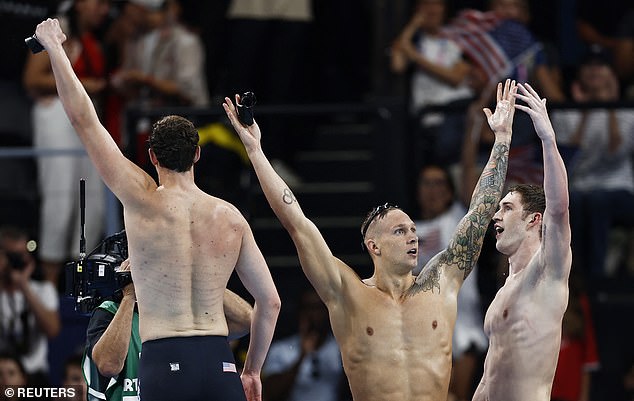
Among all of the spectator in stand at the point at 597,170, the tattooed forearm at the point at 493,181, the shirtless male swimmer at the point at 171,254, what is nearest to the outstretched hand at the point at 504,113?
the tattooed forearm at the point at 493,181

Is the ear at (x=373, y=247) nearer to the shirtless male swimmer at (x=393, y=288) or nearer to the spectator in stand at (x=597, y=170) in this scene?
the shirtless male swimmer at (x=393, y=288)

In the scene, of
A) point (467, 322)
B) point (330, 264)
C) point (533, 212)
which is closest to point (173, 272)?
point (330, 264)

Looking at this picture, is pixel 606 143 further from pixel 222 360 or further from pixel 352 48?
pixel 222 360

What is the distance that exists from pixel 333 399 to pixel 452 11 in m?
3.88

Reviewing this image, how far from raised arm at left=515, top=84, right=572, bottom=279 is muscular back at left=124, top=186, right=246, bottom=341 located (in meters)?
1.61

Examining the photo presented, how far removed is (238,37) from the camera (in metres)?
11.4

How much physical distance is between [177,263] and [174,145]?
578 mm

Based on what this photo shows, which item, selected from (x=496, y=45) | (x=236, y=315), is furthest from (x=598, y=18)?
(x=236, y=315)

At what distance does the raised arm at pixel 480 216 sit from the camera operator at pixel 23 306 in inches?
150

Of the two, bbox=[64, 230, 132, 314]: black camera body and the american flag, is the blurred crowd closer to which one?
the american flag

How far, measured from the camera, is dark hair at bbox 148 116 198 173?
22.8ft

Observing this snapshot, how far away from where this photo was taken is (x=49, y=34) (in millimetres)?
6938

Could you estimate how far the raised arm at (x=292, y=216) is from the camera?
24.6 feet

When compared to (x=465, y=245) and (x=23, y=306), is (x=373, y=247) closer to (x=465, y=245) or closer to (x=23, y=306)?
(x=465, y=245)
